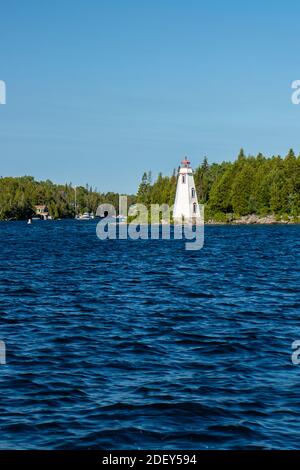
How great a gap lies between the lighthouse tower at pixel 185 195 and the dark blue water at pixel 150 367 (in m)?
129

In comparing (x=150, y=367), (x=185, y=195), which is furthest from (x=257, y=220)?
(x=150, y=367)

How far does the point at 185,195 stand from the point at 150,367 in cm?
15242

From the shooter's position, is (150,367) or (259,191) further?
(259,191)

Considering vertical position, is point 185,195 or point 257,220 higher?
point 185,195

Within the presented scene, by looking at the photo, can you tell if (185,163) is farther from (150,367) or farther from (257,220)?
(150,367)

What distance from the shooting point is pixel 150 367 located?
777 inches

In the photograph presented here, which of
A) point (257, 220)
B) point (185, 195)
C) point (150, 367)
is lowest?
point (150, 367)

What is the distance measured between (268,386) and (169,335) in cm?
714

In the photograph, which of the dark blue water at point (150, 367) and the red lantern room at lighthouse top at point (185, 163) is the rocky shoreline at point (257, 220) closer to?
the red lantern room at lighthouse top at point (185, 163)

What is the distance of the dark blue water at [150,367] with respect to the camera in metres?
14.5

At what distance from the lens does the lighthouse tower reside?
16825 cm

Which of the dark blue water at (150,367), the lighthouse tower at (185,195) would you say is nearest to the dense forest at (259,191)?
the lighthouse tower at (185,195)

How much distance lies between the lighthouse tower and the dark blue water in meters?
129

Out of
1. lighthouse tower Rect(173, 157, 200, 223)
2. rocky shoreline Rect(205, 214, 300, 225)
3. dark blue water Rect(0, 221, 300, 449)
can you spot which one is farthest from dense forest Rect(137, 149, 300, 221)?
dark blue water Rect(0, 221, 300, 449)
